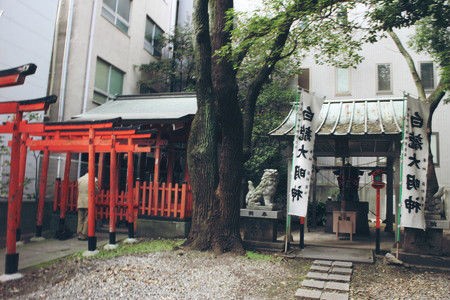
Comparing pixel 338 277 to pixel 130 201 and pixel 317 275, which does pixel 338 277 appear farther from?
pixel 130 201

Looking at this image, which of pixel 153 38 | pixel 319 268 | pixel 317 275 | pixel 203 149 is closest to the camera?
pixel 317 275

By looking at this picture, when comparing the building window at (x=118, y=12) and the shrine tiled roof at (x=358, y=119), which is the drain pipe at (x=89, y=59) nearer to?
the building window at (x=118, y=12)

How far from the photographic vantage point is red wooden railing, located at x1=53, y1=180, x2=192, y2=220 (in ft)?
37.5

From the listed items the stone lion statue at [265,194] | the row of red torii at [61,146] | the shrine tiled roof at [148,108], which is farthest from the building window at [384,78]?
the row of red torii at [61,146]

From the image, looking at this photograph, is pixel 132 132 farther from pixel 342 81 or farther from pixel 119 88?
pixel 342 81

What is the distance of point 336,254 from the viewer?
9.65 meters

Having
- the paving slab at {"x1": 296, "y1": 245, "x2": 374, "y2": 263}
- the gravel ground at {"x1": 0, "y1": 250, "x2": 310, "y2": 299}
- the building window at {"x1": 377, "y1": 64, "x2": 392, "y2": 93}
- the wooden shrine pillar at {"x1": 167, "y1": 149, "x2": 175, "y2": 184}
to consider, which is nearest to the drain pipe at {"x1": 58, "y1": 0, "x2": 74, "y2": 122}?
the wooden shrine pillar at {"x1": 167, "y1": 149, "x2": 175, "y2": 184}

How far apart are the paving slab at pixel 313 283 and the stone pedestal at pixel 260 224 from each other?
2.90 metres

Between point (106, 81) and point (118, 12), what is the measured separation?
369 cm

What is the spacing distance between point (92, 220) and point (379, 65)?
18.5 metres

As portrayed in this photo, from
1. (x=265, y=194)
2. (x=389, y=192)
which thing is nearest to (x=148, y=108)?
(x=265, y=194)

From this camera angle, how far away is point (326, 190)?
68.2ft

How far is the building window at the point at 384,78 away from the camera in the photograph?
20703 millimetres

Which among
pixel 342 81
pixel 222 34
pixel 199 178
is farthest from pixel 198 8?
pixel 342 81
